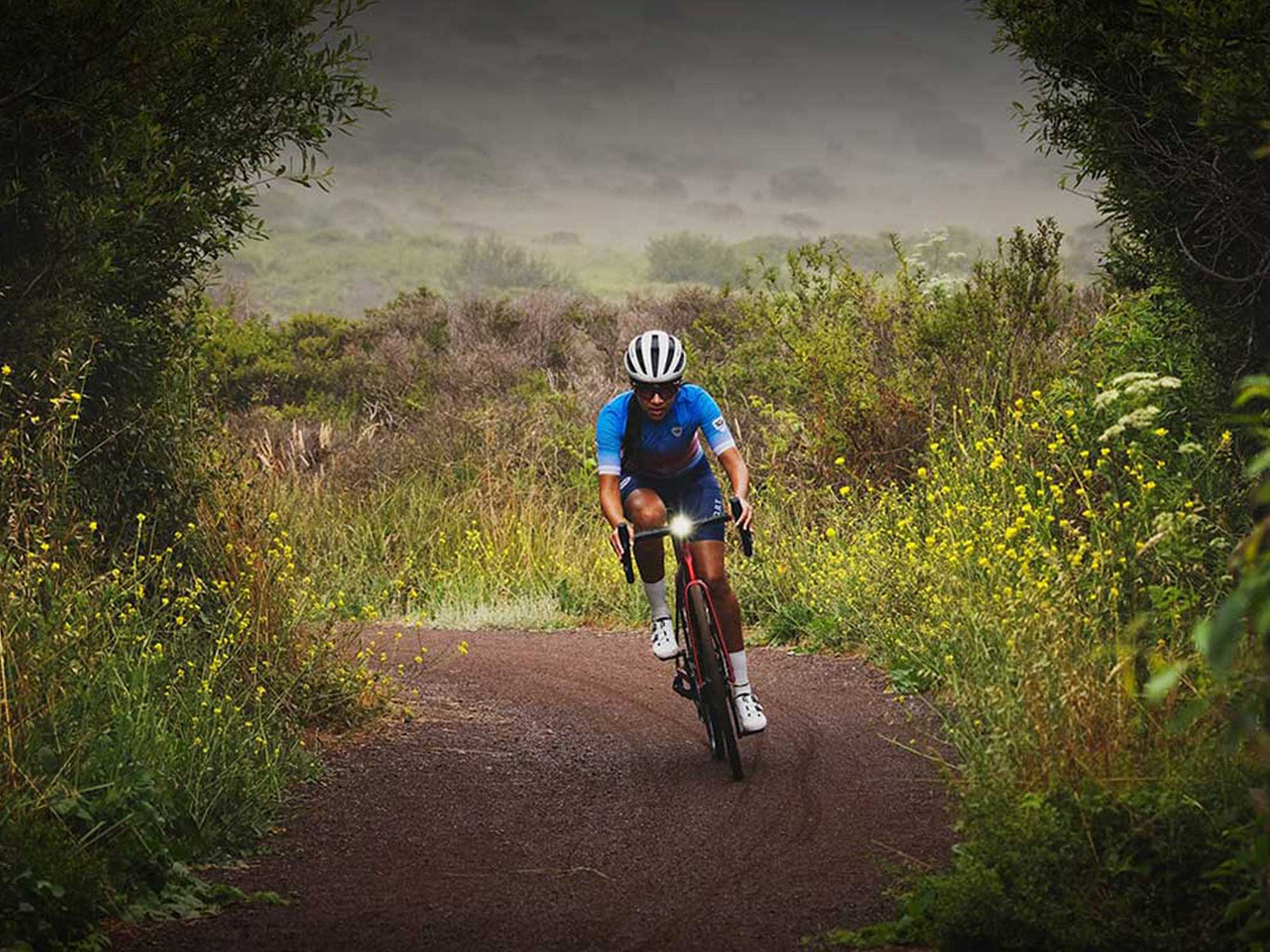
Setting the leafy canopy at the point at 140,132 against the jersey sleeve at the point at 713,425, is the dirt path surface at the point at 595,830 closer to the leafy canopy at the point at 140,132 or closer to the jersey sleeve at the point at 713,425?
the jersey sleeve at the point at 713,425

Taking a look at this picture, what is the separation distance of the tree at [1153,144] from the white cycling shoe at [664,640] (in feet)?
11.2

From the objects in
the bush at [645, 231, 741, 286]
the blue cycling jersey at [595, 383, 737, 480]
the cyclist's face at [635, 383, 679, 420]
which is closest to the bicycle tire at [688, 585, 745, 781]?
the blue cycling jersey at [595, 383, 737, 480]

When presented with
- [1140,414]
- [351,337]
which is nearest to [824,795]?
[1140,414]

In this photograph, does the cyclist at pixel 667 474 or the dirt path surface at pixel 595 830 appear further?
the cyclist at pixel 667 474

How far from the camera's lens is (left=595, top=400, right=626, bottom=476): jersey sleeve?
8.74 meters

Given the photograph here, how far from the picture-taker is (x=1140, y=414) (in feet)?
27.1

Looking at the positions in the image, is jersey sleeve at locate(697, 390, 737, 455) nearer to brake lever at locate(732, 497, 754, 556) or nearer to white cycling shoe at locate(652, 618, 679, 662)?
brake lever at locate(732, 497, 754, 556)

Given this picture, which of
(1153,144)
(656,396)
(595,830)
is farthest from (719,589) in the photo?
(1153,144)

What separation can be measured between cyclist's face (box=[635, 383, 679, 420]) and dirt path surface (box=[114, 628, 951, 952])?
6.60 ft

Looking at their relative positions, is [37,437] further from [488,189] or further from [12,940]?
[488,189]

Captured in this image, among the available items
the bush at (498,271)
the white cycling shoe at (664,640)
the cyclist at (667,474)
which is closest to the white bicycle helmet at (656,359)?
the cyclist at (667,474)

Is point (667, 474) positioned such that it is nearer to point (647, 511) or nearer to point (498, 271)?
point (647, 511)

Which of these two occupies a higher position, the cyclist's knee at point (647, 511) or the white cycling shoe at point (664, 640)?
the cyclist's knee at point (647, 511)

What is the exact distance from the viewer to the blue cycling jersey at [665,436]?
884 cm
